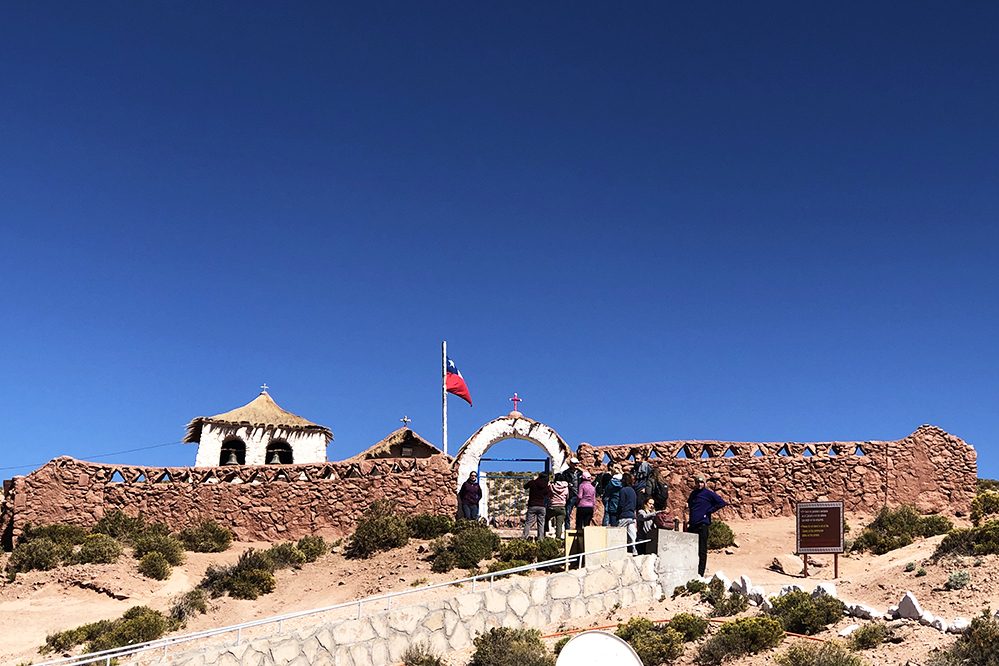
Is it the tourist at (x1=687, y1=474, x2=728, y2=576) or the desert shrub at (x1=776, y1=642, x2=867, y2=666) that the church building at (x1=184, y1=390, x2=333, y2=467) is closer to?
the tourist at (x1=687, y1=474, x2=728, y2=576)

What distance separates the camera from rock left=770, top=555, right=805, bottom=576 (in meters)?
19.5

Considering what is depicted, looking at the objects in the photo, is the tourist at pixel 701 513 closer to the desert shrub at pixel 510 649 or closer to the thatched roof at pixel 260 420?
the desert shrub at pixel 510 649

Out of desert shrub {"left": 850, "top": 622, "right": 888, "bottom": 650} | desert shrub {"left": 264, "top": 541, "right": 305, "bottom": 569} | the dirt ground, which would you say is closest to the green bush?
the dirt ground

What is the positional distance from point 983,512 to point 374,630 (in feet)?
51.6

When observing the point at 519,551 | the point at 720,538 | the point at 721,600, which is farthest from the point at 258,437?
the point at 721,600

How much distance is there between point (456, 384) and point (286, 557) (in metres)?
11.8

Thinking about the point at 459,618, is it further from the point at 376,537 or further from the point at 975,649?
→ the point at 376,537

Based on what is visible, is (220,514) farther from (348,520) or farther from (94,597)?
(94,597)

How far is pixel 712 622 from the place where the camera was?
14.2 meters

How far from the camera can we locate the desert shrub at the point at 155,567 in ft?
73.4

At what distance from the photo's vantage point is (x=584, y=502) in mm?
18859

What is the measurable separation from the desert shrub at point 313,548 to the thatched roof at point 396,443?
30.2 feet

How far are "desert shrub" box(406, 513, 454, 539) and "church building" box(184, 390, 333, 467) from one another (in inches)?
503

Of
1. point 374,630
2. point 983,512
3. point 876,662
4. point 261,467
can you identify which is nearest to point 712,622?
point 876,662
